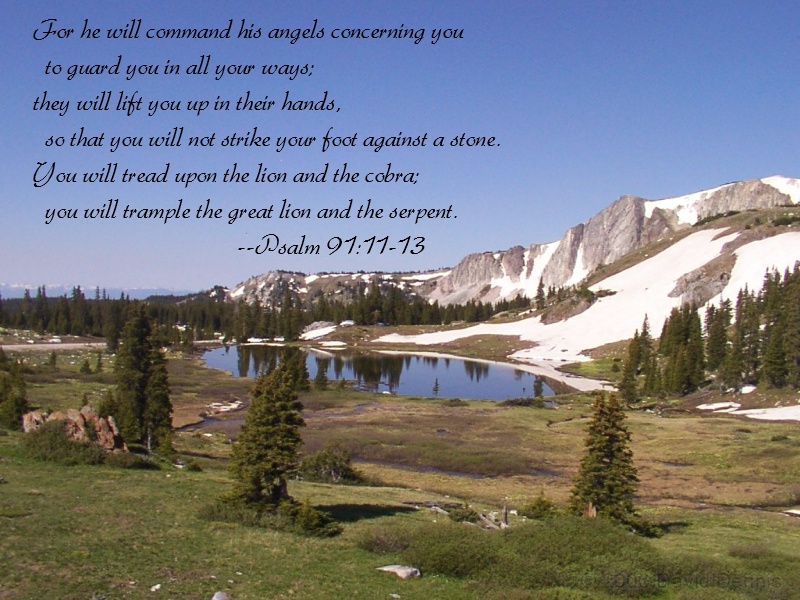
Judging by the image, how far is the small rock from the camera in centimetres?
1845

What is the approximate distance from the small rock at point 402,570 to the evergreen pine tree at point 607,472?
11206mm

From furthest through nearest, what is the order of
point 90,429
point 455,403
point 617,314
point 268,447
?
point 617,314 → point 455,403 → point 90,429 → point 268,447

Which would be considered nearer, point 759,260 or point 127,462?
point 127,462

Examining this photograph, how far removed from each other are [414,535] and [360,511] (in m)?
5.83

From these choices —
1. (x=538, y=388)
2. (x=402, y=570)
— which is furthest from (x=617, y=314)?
(x=402, y=570)

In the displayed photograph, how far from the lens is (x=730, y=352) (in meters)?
92.3

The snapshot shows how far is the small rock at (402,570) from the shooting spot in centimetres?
1845

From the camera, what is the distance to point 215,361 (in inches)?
5827

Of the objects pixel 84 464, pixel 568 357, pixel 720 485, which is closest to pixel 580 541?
pixel 84 464

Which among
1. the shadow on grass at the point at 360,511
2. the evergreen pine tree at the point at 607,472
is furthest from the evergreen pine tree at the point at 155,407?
the evergreen pine tree at the point at 607,472

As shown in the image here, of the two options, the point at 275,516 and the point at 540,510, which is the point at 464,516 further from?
the point at 275,516

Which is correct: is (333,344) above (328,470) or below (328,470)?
above

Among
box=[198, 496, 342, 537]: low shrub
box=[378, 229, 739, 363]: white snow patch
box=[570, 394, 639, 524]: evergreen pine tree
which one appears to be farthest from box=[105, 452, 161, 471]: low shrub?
box=[378, 229, 739, 363]: white snow patch

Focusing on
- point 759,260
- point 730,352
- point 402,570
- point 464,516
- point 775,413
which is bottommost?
point 775,413
